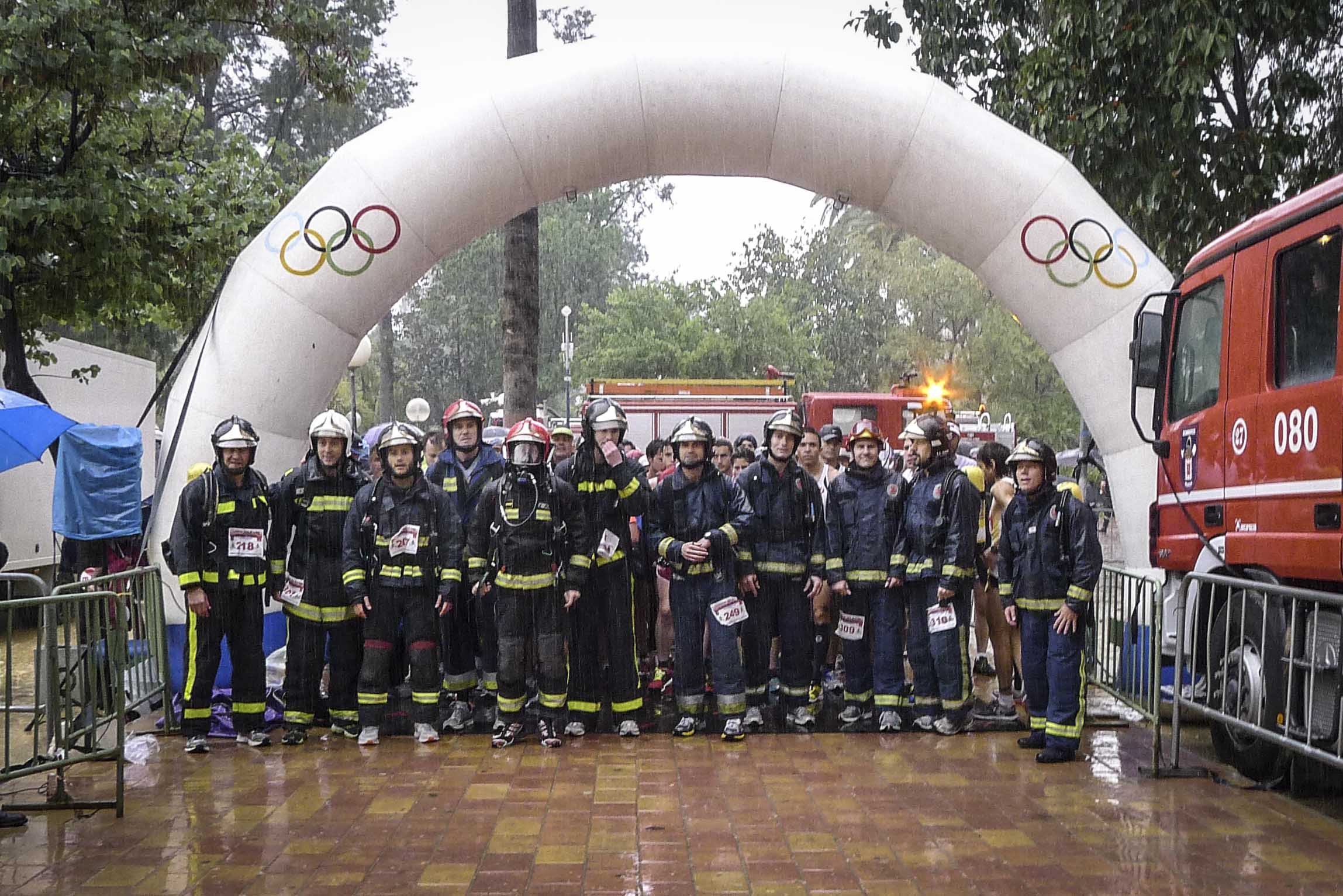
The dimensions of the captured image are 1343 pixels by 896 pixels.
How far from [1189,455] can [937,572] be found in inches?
65.9

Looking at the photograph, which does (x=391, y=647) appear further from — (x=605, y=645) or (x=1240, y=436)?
(x=1240, y=436)

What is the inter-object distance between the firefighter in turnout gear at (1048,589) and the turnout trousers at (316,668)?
4117 mm

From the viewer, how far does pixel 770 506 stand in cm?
833

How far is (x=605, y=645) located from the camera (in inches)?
327

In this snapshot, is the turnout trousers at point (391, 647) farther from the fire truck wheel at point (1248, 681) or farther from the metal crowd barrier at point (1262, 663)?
the fire truck wheel at point (1248, 681)

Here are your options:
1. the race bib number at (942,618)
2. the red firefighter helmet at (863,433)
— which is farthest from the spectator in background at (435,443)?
the race bib number at (942,618)

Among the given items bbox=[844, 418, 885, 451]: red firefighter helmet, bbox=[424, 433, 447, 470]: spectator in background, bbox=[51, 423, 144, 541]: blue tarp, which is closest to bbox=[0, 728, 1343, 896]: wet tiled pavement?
bbox=[844, 418, 885, 451]: red firefighter helmet

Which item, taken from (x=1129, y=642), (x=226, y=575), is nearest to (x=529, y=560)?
(x=226, y=575)

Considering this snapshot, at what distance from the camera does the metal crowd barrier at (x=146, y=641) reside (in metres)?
7.74

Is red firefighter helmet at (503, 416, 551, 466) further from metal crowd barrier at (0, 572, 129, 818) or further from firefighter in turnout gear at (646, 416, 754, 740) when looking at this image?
metal crowd barrier at (0, 572, 129, 818)

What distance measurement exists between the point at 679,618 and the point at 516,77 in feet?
12.9

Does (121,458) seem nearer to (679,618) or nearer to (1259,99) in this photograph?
(679,618)

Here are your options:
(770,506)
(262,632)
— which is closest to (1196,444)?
(770,506)

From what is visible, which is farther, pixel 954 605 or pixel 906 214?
pixel 906 214
